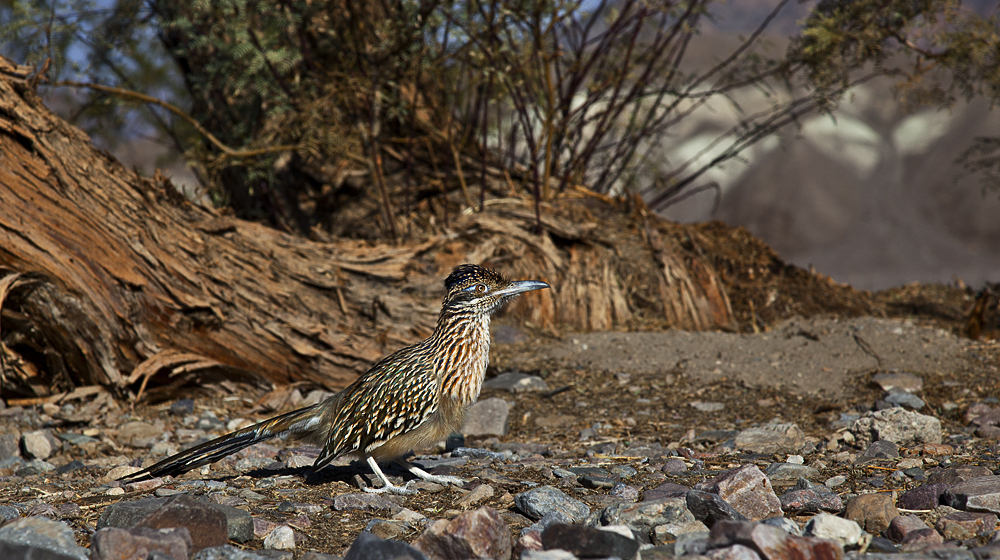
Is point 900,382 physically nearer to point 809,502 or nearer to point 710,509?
point 809,502

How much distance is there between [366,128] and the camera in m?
7.21

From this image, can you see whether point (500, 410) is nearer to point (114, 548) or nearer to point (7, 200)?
point (114, 548)

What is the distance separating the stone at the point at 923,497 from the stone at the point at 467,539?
1.75m

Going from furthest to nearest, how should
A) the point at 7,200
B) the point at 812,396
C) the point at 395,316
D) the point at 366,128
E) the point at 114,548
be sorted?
the point at 366,128
the point at 395,316
the point at 812,396
the point at 7,200
the point at 114,548

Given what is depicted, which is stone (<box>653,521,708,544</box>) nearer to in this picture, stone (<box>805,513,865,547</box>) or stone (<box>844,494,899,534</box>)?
stone (<box>805,513,865,547</box>)

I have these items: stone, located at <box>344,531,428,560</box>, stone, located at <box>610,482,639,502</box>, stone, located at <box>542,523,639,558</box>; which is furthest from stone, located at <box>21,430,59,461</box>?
stone, located at <box>542,523,639,558</box>

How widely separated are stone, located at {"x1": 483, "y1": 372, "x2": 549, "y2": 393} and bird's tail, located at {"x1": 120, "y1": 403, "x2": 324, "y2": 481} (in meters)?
2.16

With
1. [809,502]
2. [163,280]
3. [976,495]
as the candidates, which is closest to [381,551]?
[809,502]

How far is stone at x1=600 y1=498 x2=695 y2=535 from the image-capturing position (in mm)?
2779

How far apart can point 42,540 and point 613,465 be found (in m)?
2.63

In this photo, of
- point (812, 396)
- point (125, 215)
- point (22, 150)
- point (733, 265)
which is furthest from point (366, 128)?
point (812, 396)

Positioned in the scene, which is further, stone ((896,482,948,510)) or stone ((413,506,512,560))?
stone ((896,482,948,510))

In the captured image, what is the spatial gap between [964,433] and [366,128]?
221 inches

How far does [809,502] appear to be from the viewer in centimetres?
301
